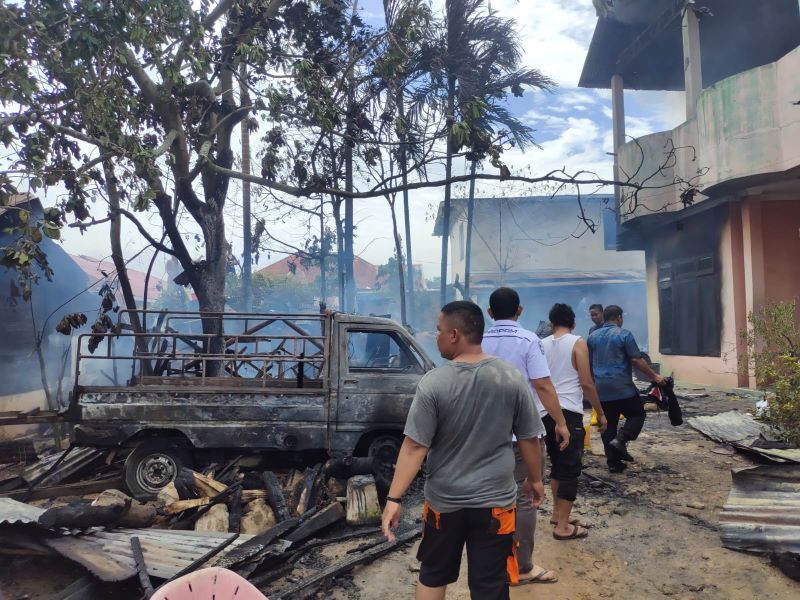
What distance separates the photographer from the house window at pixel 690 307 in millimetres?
12852

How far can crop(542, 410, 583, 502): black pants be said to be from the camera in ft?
14.1

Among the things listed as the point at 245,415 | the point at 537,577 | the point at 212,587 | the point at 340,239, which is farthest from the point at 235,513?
the point at 340,239

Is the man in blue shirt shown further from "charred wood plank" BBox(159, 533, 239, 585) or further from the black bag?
"charred wood plank" BBox(159, 533, 239, 585)

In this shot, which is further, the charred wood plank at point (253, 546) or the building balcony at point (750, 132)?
the building balcony at point (750, 132)

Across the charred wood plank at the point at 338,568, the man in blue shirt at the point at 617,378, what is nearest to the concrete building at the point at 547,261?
the man in blue shirt at the point at 617,378

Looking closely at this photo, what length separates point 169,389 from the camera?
5980 mm

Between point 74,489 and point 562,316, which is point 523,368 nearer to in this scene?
point 562,316

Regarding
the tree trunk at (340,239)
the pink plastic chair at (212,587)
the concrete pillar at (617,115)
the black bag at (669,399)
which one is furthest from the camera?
the tree trunk at (340,239)

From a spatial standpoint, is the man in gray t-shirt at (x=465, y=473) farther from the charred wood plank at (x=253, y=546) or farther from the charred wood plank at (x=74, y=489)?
the charred wood plank at (x=74, y=489)

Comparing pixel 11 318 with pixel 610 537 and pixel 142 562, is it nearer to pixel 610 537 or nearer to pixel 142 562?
pixel 142 562

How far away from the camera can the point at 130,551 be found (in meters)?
4.00

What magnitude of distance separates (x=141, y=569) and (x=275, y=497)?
1746 millimetres

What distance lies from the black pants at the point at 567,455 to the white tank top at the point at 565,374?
0.26 ft

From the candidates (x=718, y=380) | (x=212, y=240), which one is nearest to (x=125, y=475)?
(x=212, y=240)
